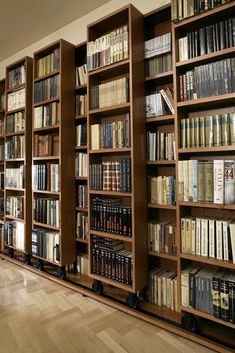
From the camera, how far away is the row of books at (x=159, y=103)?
1.88m

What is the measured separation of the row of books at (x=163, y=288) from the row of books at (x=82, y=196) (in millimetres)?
893

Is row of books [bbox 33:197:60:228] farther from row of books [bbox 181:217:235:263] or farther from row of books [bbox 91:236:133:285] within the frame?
row of books [bbox 181:217:235:263]

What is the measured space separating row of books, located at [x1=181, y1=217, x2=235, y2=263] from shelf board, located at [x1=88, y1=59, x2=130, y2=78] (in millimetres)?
1271

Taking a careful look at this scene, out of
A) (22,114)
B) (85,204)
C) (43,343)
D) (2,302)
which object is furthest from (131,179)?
(22,114)

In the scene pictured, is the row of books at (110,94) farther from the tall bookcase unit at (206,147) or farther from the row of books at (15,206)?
the row of books at (15,206)

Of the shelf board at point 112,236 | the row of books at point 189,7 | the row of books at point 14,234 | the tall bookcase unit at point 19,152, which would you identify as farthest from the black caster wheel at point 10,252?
the row of books at point 189,7

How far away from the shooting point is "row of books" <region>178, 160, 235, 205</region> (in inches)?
59.8

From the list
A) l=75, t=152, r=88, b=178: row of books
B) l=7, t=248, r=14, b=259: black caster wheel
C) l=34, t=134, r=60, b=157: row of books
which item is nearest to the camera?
l=75, t=152, r=88, b=178: row of books

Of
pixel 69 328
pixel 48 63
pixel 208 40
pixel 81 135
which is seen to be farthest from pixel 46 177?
pixel 208 40

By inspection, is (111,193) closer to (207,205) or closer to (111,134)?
(111,134)

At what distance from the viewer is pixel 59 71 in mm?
2455

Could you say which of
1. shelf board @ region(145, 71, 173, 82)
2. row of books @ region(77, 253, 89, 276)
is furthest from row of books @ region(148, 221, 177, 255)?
shelf board @ region(145, 71, 173, 82)

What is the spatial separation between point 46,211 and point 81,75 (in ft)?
4.70

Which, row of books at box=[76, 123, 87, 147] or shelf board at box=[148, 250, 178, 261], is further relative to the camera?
row of books at box=[76, 123, 87, 147]
